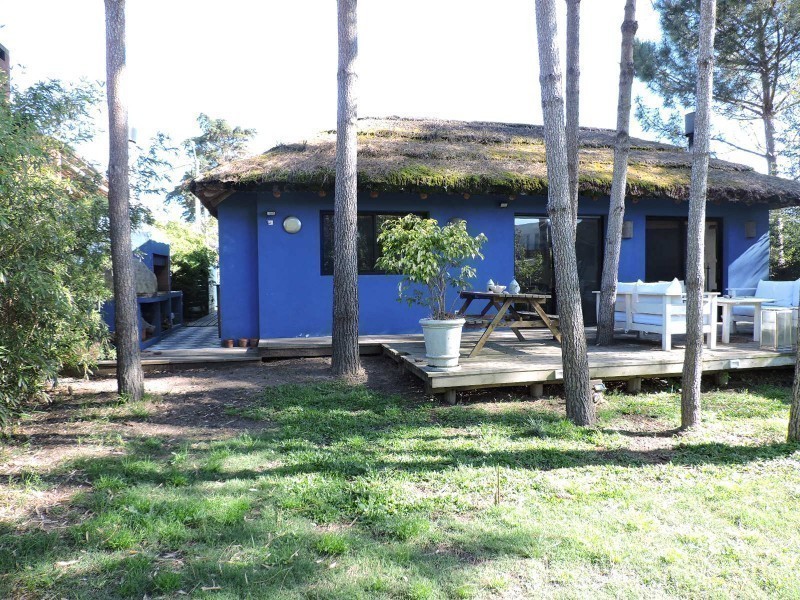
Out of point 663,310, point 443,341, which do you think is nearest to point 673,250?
point 663,310

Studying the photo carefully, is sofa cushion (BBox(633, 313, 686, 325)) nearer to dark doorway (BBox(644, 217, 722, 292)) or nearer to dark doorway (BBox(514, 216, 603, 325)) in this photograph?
dark doorway (BBox(514, 216, 603, 325))

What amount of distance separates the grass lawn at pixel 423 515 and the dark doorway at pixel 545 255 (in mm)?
4582

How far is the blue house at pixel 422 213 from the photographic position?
25.0 ft

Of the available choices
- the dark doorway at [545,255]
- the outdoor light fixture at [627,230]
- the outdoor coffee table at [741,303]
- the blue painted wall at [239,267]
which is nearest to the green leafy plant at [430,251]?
the blue painted wall at [239,267]

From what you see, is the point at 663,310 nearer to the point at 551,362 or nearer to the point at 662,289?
the point at 662,289

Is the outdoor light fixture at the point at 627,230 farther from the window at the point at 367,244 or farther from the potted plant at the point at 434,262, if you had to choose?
the potted plant at the point at 434,262

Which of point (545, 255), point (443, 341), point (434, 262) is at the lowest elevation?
point (443, 341)

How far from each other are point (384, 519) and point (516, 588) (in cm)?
79

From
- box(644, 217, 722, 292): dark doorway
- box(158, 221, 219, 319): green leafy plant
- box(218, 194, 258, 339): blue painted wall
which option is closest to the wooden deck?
box(218, 194, 258, 339): blue painted wall

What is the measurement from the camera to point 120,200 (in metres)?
4.82

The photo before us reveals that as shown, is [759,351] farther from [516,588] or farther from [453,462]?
[516,588]

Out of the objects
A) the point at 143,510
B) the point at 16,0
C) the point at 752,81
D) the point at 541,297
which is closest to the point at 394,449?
the point at 143,510

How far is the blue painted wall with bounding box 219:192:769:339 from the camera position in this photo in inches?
311

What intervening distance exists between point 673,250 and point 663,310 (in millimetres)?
4005
